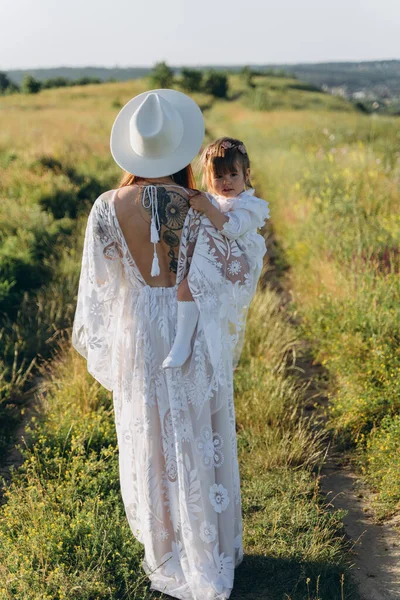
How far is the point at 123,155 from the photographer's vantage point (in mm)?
2951

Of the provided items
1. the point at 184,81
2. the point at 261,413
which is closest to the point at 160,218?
the point at 261,413

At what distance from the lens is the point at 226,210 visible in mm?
3059

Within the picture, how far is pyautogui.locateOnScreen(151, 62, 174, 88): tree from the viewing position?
58906 mm

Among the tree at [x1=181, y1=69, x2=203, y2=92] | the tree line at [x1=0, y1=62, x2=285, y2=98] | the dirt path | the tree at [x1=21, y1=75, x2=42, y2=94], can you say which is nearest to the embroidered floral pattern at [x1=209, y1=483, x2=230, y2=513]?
the dirt path

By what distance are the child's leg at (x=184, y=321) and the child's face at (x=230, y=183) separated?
502mm

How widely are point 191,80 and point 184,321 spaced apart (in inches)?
2519

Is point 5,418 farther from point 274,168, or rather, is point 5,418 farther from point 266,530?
point 274,168

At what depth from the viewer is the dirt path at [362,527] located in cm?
343

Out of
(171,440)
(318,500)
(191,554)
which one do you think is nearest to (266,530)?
(318,500)

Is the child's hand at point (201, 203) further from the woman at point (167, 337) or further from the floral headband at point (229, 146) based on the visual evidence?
the floral headband at point (229, 146)

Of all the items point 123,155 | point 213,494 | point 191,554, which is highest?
point 123,155

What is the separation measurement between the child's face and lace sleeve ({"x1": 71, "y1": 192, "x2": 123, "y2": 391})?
0.56 m

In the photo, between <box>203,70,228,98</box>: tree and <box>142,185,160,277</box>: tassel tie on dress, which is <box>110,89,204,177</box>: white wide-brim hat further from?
<box>203,70,228,98</box>: tree

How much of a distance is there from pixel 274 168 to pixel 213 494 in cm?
1102
